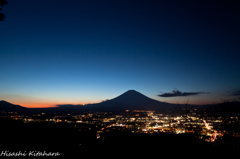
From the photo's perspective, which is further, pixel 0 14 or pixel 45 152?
pixel 45 152

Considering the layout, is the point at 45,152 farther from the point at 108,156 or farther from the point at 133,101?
the point at 133,101

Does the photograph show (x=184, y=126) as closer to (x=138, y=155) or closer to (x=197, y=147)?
(x=197, y=147)

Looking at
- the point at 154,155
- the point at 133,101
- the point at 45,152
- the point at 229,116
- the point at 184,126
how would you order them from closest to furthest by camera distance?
the point at 154,155, the point at 45,152, the point at 184,126, the point at 229,116, the point at 133,101

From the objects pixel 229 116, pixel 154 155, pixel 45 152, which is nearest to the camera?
pixel 154 155

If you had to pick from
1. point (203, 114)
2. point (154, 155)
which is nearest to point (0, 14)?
point (154, 155)

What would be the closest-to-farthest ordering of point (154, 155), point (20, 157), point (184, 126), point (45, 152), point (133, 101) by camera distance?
point (154, 155) < point (20, 157) < point (45, 152) < point (184, 126) < point (133, 101)

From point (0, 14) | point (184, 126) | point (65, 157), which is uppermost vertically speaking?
point (0, 14)

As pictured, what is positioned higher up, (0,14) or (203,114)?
(0,14)

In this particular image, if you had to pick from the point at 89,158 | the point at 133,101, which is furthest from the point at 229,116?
the point at 133,101

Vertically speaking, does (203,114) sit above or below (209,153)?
above
